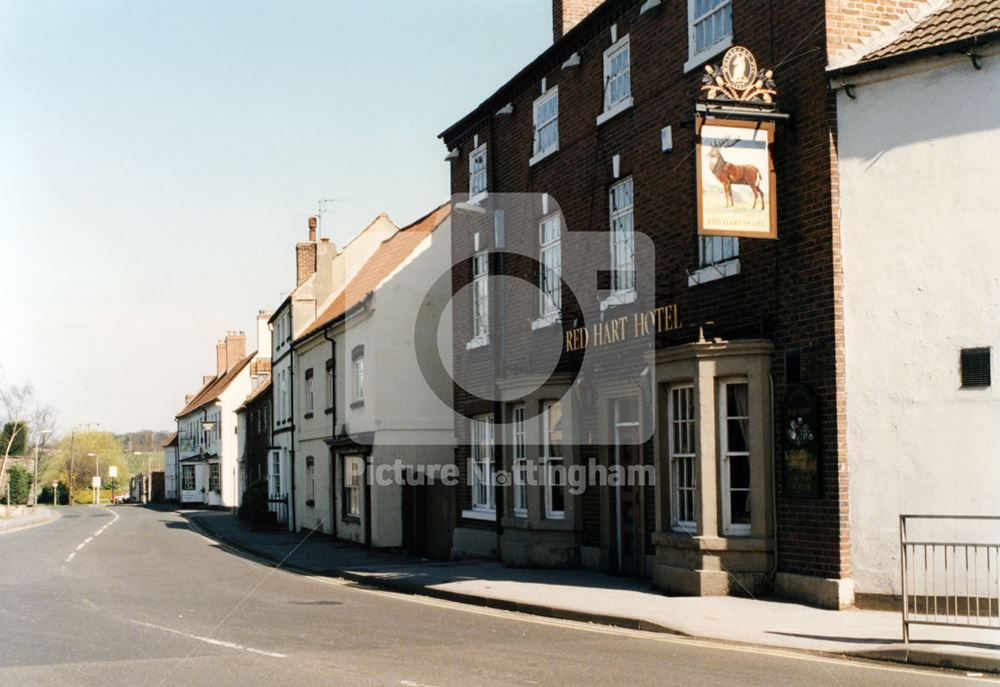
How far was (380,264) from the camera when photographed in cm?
3491

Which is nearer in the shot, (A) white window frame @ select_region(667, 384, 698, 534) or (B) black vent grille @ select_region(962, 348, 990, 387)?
(B) black vent grille @ select_region(962, 348, 990, 387)

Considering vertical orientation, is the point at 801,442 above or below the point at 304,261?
below

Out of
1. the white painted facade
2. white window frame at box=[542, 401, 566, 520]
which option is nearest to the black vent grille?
white window frame at box=[542, 401, 566, 520]

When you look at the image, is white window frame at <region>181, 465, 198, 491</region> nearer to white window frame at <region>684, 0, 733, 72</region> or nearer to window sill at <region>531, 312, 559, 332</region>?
window sill at <region>531, 312, 559, 332</region>

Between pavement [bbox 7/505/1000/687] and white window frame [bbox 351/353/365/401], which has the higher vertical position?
white window frame [bbox 351/353/365/401]

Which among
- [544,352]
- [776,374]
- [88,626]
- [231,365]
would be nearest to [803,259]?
[776,374]

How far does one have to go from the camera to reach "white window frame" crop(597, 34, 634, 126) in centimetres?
1895

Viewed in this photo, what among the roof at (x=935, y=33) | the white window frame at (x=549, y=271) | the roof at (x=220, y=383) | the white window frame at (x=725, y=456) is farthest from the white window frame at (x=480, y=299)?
the roof at (x=220, y=383)

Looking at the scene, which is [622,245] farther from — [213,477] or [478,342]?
[213,477]

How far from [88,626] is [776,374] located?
32.0 feet

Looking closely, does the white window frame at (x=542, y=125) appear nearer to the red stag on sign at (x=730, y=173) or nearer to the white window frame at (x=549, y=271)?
the white window frame at (x=549, y=271)

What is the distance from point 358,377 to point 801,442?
18860 millimetres

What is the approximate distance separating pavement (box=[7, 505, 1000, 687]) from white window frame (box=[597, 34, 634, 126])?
8.99 m

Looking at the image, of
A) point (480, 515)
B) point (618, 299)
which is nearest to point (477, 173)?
point (618, 299)
